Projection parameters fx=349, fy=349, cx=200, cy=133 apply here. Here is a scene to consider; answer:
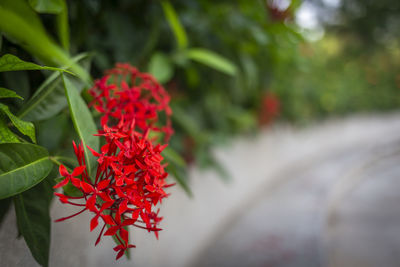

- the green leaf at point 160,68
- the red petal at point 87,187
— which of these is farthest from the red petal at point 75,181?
the green leaf at point 160,68

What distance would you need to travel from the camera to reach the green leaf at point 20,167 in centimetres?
56

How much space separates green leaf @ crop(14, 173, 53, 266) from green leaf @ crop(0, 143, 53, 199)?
0.21ft

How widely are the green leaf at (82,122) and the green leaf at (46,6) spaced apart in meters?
0.17

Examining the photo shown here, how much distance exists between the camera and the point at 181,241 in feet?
7.46

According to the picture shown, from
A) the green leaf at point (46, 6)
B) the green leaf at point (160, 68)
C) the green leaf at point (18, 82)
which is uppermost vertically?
the green leaf at point (160, 68)

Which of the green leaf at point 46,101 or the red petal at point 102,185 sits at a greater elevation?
the green leaf at point 46,101

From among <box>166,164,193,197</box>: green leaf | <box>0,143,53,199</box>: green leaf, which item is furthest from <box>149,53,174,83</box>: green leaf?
<box>0,143,53,199</box>: green leaf

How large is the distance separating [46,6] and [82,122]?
26 cm

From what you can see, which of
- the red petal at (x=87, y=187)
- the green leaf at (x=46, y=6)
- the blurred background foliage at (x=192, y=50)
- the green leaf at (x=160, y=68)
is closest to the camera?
the red petal at (x=87, y=187)

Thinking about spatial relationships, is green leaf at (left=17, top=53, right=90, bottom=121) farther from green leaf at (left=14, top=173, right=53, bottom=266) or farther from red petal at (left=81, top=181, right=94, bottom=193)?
red petal at (left=81, top=181, right=94, bottom=193)

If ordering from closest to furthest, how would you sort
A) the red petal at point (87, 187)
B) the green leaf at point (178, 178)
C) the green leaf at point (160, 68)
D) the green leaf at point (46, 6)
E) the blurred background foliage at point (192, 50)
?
the red petal at point (87, 187) < the green leaf at point (46, 6) < the green leaf at point (178, 178) < the blurred background foliage at point (192, 50) < the green leaf at point (160, 68)

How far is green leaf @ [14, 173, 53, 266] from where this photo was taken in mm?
637

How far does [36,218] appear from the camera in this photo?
667 millimetres

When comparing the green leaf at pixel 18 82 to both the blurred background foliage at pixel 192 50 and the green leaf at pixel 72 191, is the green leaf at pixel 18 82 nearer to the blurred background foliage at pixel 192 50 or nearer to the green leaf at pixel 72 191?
the blurred background foliage at pixel 192 50
